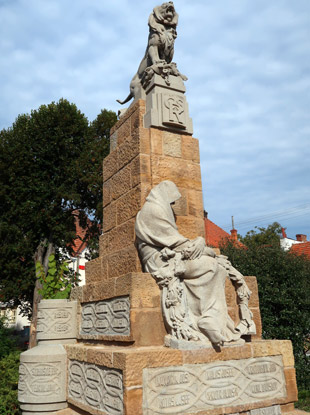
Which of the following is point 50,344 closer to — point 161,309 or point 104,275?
point 104,275

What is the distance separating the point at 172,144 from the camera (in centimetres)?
568

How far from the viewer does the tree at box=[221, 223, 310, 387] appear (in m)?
9.10

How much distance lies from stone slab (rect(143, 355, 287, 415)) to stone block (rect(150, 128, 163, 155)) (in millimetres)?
3022

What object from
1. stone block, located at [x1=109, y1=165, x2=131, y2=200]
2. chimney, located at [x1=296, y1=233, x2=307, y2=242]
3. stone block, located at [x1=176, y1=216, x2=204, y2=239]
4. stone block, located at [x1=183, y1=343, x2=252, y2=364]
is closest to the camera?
stone block, located at [x1=183, y1=343, x2=252, y2=364]

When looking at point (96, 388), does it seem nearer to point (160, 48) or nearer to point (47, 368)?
point (47, 368)

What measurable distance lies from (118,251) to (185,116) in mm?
2372

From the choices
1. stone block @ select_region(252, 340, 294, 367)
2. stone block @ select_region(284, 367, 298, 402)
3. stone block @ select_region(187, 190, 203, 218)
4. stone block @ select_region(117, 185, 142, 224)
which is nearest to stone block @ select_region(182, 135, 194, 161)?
stone block @ select_region(187, 190, 203, 218)

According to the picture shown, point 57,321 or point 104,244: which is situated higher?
point 104,244

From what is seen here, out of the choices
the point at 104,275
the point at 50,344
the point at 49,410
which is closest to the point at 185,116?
the point at 104,275

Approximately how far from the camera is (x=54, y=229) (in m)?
13.5

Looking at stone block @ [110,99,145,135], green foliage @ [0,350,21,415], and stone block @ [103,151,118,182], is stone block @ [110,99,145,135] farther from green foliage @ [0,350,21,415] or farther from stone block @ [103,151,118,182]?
green foliage @ [0,350,21,415]

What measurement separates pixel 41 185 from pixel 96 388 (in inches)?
410

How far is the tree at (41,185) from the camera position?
13.1 metres

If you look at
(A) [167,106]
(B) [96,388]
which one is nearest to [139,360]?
(B) [96,388]
